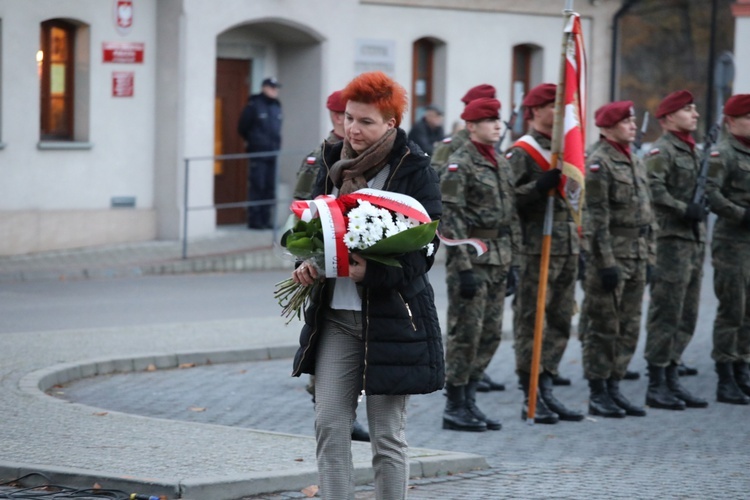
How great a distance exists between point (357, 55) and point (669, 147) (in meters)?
12.6

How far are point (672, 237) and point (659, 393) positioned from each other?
45.6 inches

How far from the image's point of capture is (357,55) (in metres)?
22.7

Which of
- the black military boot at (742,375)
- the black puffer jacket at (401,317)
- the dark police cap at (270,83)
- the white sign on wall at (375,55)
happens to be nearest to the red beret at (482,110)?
the black military boot at (742,375)

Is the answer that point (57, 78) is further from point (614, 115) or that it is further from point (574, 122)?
point (574, 122)

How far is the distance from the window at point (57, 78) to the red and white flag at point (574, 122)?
1104 centimetres

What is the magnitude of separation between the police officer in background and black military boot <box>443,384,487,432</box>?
11634 mm

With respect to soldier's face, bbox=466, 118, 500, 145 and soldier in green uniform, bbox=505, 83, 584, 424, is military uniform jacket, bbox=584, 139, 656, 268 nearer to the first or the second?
soldier in green uniform, bbox=505, 83, 584, 424

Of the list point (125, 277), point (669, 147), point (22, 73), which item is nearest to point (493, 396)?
point (669, 147)

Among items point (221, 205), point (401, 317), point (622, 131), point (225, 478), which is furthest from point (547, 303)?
point (221, 205)

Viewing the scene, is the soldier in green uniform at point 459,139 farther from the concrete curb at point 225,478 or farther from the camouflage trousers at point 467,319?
the concrete curb at point 225,478

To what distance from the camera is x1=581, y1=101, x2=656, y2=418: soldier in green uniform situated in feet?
31.9

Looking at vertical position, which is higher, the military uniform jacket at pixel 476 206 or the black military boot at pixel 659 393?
the military uniform jacket at pixel 476 206

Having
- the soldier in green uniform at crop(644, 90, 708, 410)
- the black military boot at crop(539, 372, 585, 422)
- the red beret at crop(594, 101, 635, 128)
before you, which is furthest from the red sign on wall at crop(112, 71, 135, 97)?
the black military boot at crop(539, 372, 585, 422)

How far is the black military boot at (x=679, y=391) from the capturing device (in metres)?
10.3
